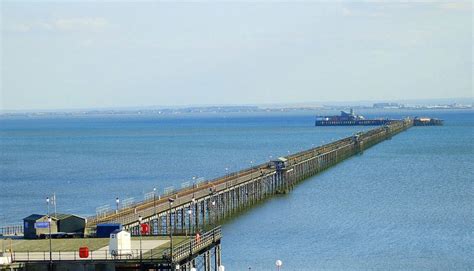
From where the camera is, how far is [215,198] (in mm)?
75750

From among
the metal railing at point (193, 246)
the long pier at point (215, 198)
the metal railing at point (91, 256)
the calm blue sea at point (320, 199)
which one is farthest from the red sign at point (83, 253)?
the calm blue sea at point (320, 199)

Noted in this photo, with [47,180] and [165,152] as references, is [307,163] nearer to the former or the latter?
[47,180]

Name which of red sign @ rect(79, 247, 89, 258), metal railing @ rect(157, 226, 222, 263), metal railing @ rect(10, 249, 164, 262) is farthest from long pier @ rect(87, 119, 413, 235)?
red sign @ rect(79, 247, 89, 258)

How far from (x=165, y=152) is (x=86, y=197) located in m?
76.2

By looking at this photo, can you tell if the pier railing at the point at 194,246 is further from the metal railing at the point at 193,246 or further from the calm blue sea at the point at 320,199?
the calm blue sea at the point at 320,199

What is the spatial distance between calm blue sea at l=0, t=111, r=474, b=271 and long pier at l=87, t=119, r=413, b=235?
5.70ft

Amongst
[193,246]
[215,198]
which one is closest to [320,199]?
[215,198]

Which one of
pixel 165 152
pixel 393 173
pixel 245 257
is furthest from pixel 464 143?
pixel 245 257

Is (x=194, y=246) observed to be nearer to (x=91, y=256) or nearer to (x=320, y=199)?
(x=91, y=256)

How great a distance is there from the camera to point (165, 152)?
16538 centimetres

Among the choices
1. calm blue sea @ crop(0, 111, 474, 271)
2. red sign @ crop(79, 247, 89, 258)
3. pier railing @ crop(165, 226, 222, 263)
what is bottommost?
calm blue sea @ crop(0, 111, 474, 271)

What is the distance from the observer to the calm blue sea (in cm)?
5619

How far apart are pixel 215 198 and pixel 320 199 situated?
538 inches

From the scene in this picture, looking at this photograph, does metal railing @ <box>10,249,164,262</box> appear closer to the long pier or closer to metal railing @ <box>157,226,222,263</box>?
metal railing @ <box>157,226,222,263</box>
